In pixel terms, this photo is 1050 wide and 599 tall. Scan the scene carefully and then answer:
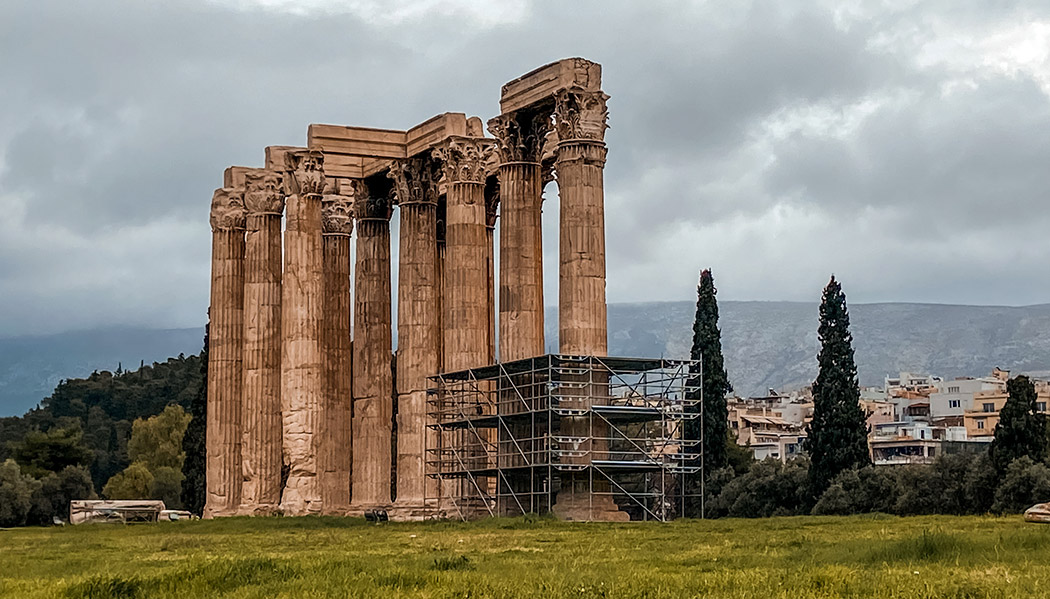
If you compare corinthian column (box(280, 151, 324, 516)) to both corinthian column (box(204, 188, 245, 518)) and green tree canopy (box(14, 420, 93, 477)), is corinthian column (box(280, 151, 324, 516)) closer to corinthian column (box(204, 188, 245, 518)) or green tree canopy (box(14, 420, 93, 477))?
corinthian column (box(204, 188, 245, 518))

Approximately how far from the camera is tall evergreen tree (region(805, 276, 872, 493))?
72500 millimetres

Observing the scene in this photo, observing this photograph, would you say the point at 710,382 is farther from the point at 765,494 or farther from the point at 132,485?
the point at 132,485

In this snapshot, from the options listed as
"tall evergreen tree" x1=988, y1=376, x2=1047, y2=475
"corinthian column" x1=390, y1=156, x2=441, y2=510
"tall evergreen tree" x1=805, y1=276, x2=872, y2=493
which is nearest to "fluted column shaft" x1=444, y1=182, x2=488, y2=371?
"corinthian column" x1=390, y1=156, x2=441, y2=510

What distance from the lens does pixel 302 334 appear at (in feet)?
180

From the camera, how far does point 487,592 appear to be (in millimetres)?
18750

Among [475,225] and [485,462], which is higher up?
[475,225]

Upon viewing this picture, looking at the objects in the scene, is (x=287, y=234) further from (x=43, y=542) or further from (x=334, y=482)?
(x=43, y=542)

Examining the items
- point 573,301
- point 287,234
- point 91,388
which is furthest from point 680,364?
point 91,388

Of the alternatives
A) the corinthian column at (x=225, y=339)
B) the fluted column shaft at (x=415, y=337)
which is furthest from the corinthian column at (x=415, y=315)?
the corinthian column at (x=225, y=339)

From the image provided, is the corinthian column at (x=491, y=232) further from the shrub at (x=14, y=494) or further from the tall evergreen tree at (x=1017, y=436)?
the shrub at (x=14, y=494)

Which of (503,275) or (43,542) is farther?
(503,275)

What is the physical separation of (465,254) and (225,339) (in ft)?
46.6

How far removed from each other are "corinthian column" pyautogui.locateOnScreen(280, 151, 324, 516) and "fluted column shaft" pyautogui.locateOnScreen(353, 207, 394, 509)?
14.9ft

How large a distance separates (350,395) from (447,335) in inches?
429
